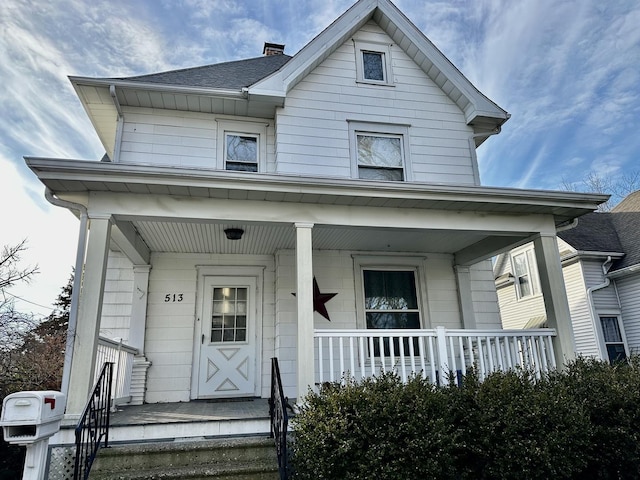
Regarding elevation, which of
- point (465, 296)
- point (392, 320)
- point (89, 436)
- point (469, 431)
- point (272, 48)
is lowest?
point (469, 431)

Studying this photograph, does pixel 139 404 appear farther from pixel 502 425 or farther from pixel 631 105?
pixel 631 105

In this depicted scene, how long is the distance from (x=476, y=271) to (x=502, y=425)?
4385 mm

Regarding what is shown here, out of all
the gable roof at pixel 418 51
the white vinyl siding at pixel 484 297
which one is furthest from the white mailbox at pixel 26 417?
the white vinyl siding at pixel 484 297

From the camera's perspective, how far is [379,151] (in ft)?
24.9

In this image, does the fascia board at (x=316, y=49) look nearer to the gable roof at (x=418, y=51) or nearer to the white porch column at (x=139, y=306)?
the gable roof at (x=418, y=51)

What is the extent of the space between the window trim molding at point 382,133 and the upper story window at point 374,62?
931 mm

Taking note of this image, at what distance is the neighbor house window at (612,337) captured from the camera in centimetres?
1118

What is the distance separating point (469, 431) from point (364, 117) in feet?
18.1

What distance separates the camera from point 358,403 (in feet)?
12.3

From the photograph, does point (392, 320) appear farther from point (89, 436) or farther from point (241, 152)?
point (89, 436)

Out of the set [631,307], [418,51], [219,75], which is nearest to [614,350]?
[631,307]

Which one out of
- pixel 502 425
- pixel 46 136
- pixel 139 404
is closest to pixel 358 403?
pixel 502 425

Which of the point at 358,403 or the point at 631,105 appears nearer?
the point at 358,403

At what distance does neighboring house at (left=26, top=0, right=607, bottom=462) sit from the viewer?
542 centimetres
